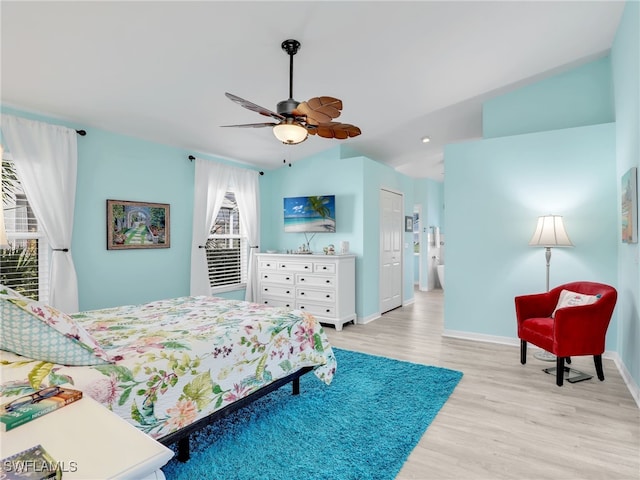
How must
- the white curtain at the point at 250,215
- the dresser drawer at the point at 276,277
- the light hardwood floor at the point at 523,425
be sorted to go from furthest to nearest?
1. the white curtain at the point at 250,215
2. the dresser drawer at the point at 276,277
3. the light hardwood floor at the point at 523,425

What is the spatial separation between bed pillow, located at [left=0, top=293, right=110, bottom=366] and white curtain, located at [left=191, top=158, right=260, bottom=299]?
3189 millimetres

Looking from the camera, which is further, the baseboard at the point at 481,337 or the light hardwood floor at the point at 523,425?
the baseboard at the point at 481,337

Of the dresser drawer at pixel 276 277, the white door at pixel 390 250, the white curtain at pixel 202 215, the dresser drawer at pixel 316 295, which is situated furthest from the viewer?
the white door at pixel 390 250

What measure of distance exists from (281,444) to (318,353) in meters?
0.75

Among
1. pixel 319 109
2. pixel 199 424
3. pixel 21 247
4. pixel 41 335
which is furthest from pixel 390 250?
pixel 41 335

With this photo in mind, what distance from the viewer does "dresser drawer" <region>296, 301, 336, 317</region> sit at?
498 cm

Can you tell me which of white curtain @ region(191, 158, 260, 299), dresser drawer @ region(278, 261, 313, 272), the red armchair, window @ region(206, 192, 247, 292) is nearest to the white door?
dresser drawer @ region(278, 261, 313, 272)

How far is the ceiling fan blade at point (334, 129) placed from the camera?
2860mm

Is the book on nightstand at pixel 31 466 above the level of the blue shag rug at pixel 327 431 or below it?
above

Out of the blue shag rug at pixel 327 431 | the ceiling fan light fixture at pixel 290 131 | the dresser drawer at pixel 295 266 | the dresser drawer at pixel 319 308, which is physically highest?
the ceiling fan light fixture at pixel 290 131

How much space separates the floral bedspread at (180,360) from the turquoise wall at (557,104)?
11.6 feet

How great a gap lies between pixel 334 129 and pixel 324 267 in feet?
7.90

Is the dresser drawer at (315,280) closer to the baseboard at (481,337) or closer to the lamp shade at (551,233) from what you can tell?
the baseboard at (481,337)

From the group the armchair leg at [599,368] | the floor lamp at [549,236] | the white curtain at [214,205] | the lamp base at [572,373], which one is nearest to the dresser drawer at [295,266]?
the white curtain at [214,205]
